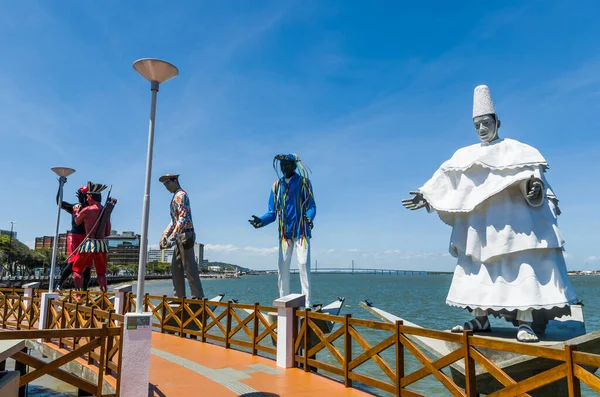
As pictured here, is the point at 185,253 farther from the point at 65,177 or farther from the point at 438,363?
the point at 438,363

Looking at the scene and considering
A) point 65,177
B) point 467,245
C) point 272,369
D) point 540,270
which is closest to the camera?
point 540,270

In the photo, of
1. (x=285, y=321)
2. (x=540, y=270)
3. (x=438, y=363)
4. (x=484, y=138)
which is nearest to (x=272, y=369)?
(x=285, y=321)

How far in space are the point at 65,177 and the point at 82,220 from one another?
6.55 feet

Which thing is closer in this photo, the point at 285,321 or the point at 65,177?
the point at 285,321

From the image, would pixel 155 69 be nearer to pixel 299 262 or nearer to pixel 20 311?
pixel 299 262

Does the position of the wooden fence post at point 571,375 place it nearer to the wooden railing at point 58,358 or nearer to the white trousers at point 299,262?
the wooden railing at point 58,358

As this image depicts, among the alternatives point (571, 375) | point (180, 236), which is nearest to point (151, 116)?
point (571, 375)

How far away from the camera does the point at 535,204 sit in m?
7.00

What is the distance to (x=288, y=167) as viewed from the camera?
1071cm

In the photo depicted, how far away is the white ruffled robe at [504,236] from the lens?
6762mm

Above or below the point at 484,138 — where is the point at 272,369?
below

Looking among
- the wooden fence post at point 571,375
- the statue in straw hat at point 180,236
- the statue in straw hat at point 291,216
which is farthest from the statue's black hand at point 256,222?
the wooden fence post at point 571,375

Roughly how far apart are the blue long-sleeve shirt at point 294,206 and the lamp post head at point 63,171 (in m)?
7.37

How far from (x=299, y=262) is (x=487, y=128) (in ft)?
16.4
